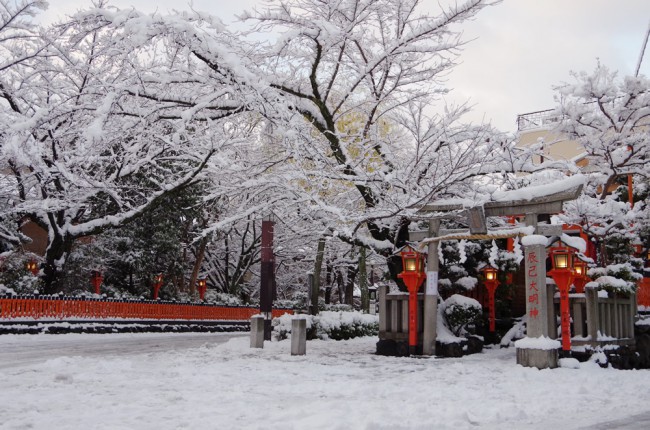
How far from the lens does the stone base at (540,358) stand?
37.2ft

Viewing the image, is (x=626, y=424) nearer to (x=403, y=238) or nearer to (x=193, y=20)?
(x=403, y=238)

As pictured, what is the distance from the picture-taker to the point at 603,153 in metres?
15.3

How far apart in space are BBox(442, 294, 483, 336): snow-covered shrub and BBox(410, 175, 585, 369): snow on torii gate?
0.99 meters

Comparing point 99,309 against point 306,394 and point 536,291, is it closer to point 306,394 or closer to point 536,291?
point 306,394

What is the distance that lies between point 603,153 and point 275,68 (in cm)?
910

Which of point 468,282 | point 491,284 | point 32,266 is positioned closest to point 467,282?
point 468,282

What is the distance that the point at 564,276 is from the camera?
12.1 m

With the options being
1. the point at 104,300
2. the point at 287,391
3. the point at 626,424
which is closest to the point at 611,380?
the point at 626,424

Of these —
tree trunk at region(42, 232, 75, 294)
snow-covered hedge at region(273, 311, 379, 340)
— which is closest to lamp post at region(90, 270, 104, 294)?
tree trunk at region(42, 232, 75, 294)

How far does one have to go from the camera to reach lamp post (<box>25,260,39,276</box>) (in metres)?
23.8

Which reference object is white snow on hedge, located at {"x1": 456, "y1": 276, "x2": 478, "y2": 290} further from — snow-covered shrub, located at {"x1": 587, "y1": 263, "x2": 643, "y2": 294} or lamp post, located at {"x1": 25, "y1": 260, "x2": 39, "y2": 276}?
lamp post, located at {"x1": 25, "y1": 260, "x2": 39, "y2": 276}

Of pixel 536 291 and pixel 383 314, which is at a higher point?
pixel 536 291

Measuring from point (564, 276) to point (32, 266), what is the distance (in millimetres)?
21173

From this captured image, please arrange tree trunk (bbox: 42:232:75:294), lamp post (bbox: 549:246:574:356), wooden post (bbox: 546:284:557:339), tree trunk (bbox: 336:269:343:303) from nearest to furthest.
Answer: lamp post (bbox: 549:246:574:356) < wooden post (bbox: 546:284:557:339) < tree trunk (bbox: 42:232:75:294) < tree trunk (bbox: 336:269:343:303)
